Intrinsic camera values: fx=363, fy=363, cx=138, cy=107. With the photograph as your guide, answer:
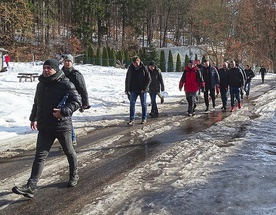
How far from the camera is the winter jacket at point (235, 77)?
41.7 feet

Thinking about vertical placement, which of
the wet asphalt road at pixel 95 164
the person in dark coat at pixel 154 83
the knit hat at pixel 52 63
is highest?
the knit hat at pixel 52 63

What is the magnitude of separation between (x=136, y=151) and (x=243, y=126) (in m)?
3.86

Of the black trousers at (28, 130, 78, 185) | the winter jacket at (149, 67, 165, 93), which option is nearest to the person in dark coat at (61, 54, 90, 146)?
the black trousers at (28, 130, 78, 185)

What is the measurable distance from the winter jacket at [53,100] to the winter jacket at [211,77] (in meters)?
8.78

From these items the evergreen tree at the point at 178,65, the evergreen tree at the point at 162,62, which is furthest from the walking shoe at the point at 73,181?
the evergreen tree at the point at 162,62

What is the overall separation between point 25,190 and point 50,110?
106 centimetres

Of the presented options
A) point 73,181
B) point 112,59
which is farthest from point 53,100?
point 112,59

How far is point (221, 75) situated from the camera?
44.2 ft

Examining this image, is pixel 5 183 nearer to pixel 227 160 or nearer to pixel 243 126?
pixel 227 160

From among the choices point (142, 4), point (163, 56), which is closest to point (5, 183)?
point (163, 56)

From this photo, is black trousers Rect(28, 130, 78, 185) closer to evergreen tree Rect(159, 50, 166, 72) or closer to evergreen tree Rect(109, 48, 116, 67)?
evergreen tree Rect(109, 48, 116, 67)

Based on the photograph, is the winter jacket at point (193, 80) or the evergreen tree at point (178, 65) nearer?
the winter jacket at point (193, 80)

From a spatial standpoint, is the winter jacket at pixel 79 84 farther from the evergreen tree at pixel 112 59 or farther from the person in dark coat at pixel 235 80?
the evergreen tree at pixel 112 59

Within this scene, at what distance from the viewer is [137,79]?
10.1 meters
